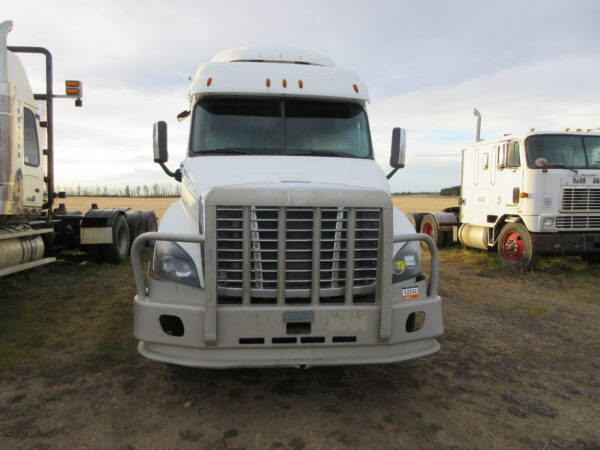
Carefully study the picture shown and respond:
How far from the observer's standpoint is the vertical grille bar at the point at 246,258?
306 cm

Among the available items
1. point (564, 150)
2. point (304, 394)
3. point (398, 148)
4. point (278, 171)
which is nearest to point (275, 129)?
point (278, 171)

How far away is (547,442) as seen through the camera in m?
3.02

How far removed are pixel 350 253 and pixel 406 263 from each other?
0.61 metres

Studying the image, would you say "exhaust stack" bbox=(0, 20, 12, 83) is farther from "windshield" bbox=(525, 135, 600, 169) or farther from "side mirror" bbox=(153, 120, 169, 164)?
"windshield" bbox=(525, 135, 600, 169)

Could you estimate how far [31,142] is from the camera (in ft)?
22.4

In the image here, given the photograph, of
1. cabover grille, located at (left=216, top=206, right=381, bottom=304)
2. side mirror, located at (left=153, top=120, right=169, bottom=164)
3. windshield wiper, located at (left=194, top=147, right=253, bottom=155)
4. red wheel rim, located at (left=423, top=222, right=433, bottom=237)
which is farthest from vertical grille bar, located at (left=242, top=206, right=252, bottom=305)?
red wheel rim, located at (left=423, top=222, right=433, bottom=237)

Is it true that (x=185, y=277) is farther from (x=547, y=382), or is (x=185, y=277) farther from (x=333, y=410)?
(x=547, y=382)

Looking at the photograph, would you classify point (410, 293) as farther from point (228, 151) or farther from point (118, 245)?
point (118, 245)

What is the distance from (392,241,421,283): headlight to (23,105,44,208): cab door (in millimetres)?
5726

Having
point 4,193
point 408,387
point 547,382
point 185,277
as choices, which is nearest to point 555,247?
point 547,382

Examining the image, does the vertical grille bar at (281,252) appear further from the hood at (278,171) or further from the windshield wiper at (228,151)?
the windshield wiper at (228,151)

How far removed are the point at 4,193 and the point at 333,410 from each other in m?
5.23

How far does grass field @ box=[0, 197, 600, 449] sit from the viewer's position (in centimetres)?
307

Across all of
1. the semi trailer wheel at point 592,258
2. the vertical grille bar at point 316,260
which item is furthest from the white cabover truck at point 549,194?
the vertical grille bar at point 316,260
